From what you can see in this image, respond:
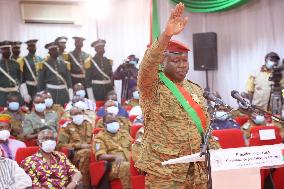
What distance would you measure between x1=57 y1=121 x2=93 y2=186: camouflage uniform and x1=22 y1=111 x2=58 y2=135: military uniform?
1.11ft

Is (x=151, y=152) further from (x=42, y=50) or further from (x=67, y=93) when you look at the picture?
(x=42, y=50)

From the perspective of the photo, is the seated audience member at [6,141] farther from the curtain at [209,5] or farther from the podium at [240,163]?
the curtain at [209,5]

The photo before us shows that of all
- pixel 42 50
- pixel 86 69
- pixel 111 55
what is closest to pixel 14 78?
pixel 86 69

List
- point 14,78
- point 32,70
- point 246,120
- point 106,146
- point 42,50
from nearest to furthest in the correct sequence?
1. point 106,146
2. point 246,120
3. point 14,78
4. point 32,70
5. point 42,50

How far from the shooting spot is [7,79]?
336 inches

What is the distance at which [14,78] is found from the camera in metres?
8.62

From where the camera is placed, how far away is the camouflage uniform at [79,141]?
18.9ft

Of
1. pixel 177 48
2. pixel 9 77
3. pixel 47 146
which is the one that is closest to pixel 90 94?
pixel 9 77

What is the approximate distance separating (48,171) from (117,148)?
1262mm

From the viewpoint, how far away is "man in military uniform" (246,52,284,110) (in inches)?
335

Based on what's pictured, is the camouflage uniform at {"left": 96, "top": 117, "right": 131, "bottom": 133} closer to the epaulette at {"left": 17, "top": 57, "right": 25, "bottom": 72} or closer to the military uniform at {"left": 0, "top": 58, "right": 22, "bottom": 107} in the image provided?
the military uniform at {"left": 0, "top": 58, "right": 22, "bottom": 107}

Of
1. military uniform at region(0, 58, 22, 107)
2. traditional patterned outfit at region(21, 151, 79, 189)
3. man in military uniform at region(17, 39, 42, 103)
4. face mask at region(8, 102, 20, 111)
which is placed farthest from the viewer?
man in military uniform at region(17, 39, 42, 103)

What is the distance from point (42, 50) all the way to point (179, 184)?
860 cm

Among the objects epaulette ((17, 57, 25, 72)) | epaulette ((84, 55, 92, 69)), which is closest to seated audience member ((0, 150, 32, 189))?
epaulette ((17, 57, 25, 72))
